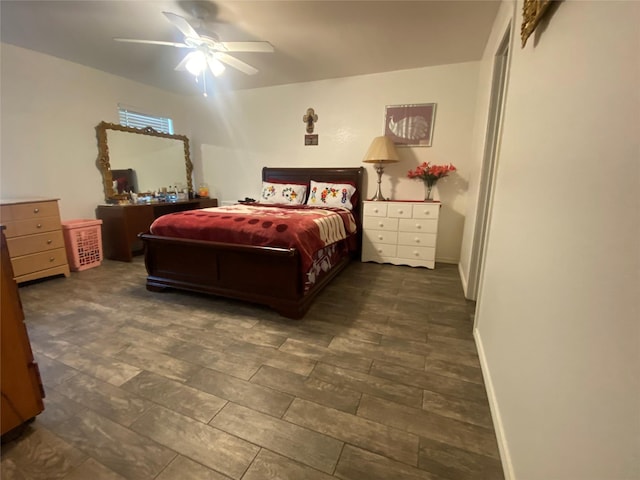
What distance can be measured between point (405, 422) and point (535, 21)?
68.0 inches

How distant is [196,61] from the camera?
254 centimetres

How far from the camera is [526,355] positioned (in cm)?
96

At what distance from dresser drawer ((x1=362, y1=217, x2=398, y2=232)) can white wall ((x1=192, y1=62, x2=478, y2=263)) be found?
56cm

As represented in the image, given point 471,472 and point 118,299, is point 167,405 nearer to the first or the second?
point 471,472

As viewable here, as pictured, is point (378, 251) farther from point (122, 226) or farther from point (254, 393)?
point (122, 226)

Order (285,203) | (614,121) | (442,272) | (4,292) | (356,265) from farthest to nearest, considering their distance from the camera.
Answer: (285,203) → (356,265) → (442,272) → (4,292) → (614,121)

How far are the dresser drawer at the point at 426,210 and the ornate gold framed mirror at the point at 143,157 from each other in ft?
12.3

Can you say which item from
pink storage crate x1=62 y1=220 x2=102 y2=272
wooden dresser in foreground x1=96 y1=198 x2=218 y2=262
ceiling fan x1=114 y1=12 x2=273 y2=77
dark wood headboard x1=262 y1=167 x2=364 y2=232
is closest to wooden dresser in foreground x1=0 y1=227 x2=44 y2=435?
ceiling fan x1=114 y1=12 x2=273 y2=77

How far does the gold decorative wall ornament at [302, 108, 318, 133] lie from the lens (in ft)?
13.0

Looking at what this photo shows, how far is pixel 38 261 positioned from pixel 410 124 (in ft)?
14.7

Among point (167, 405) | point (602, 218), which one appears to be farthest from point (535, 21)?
point (167, 405)

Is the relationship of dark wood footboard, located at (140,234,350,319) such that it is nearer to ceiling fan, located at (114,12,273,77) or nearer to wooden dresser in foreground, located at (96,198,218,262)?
wooden dresser in foreground, located at (96,198,218,262)

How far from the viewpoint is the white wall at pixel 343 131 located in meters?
3.38

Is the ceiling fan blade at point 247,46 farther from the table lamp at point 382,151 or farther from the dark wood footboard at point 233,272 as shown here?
the dark wood footboard at point 233,272
